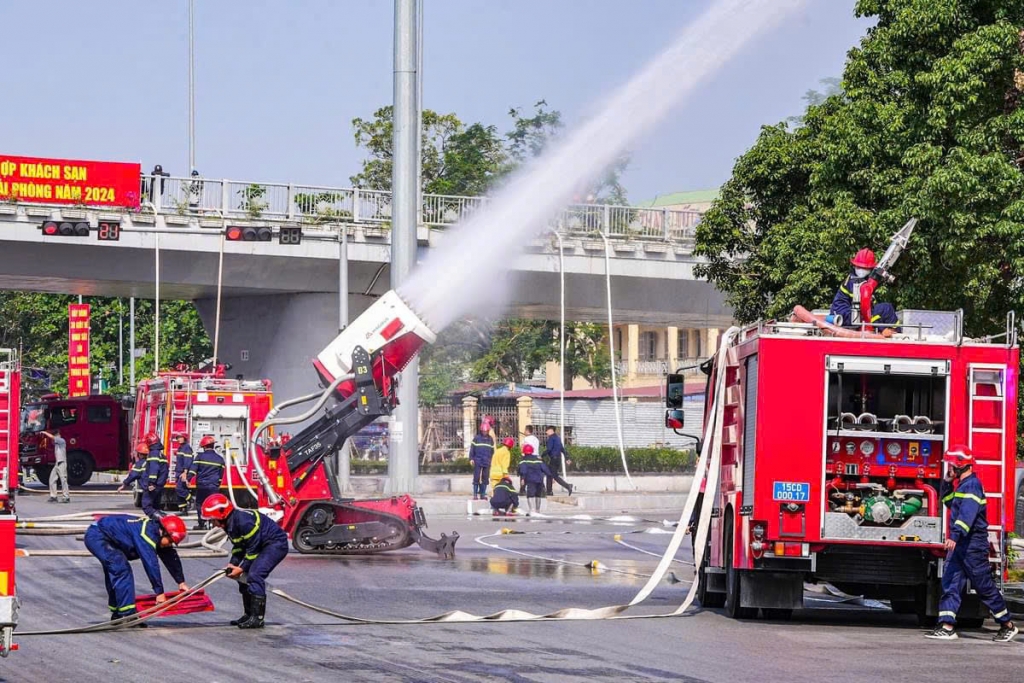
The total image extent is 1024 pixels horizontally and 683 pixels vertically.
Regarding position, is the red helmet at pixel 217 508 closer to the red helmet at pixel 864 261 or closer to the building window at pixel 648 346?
the red helmet at pixel 864 261

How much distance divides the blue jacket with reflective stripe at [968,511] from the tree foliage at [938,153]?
5576mm

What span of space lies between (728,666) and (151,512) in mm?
14985

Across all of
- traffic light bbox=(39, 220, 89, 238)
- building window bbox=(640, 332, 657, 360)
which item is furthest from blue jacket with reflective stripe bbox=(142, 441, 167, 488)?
building window bbox=(640, 332, 657, 360)

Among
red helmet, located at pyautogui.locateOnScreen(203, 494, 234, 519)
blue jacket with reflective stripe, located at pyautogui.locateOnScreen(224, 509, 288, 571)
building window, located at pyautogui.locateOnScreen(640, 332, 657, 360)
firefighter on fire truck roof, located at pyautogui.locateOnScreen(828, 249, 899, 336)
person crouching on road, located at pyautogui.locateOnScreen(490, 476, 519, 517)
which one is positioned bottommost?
person crouching on road, located at pyautogui.locateOnScreen(490, 476, 519, 517)

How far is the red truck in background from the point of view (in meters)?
38.9

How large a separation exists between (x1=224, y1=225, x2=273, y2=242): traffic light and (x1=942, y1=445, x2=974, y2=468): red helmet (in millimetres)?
25135

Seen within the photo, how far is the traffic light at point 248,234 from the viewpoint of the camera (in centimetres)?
3597

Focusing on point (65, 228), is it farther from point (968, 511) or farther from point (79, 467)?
point (968, 511)

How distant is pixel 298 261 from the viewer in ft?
133

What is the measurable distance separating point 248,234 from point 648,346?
5499 centimetres

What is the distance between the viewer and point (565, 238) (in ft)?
140

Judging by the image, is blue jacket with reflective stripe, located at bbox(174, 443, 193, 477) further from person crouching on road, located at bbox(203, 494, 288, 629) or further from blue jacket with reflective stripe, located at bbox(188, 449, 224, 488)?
person crouching on road, located at bbox(203, 494, 288, 629)

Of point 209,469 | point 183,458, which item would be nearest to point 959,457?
point 209,469

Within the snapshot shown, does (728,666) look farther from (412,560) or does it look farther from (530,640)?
(412,560)
